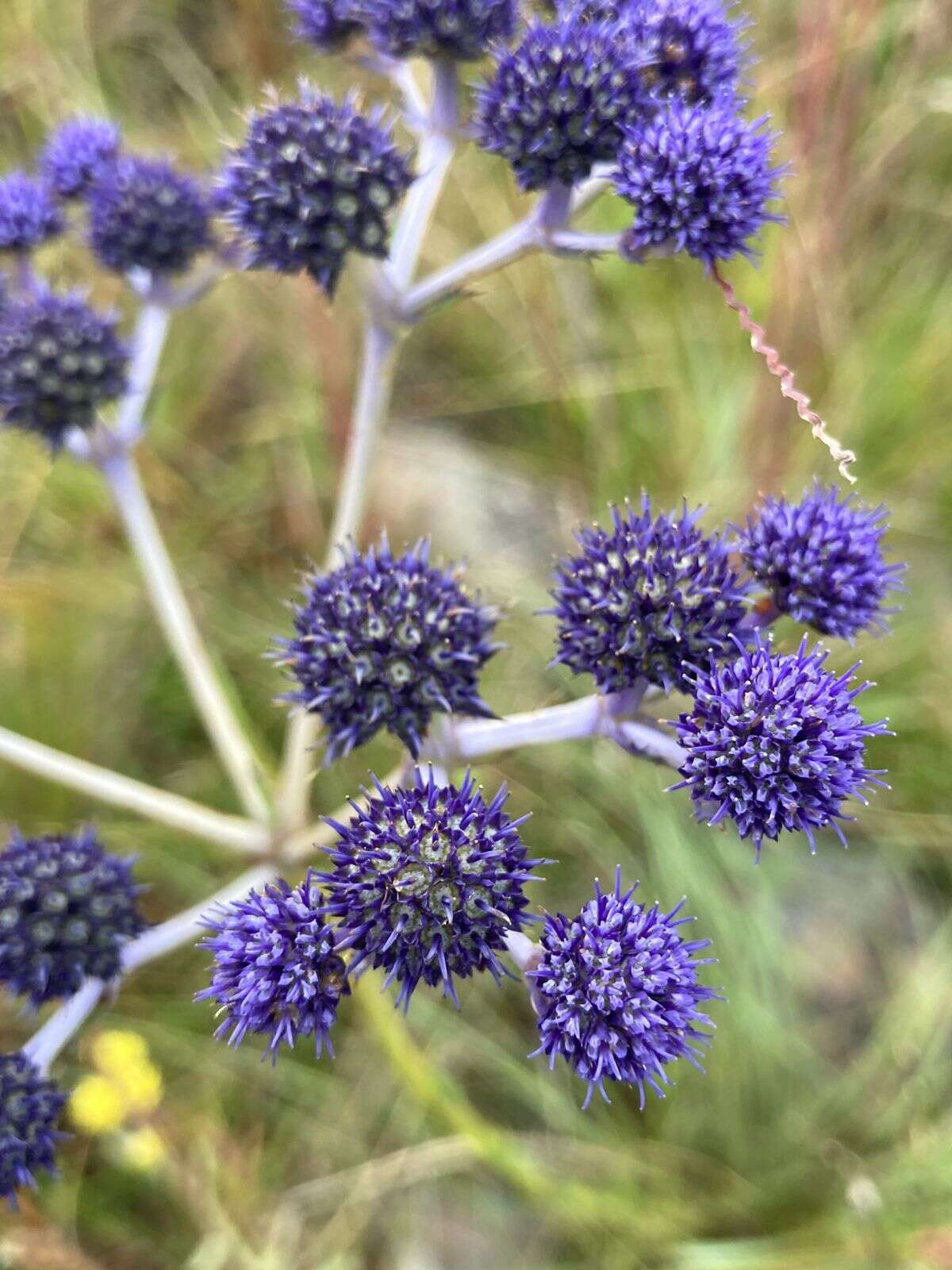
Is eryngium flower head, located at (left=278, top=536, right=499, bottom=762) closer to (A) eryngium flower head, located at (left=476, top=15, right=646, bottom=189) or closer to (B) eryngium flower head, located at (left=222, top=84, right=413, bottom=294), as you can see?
(B) eryngium flower head, located at (left=222, top=84, right=413, bottom=294)

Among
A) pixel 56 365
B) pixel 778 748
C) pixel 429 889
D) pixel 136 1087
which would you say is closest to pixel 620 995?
pixel 429 889

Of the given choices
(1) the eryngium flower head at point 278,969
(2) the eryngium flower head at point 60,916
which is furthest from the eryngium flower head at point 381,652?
(2) the eryngium flower head at point 60,916

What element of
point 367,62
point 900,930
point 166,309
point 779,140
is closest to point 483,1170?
point 900,930

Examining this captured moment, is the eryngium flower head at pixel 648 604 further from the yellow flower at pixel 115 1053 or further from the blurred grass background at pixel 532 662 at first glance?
the yellow flower at pixel 115 1053

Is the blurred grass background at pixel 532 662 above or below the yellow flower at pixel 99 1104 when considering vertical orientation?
above

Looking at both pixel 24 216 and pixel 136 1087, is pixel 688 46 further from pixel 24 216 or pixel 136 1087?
pixel 136 1087
